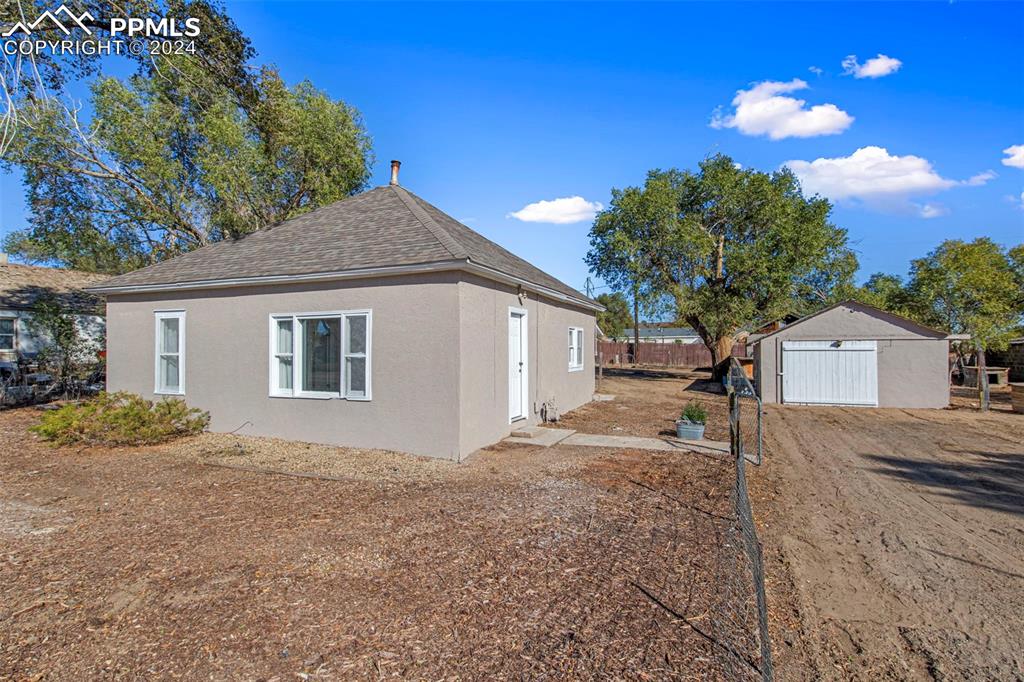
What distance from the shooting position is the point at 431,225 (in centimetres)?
914

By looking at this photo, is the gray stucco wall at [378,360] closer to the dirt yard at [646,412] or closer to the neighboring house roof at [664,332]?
the dirt yard at [646,412]

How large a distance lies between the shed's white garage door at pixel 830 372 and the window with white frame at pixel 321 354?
14.0 m

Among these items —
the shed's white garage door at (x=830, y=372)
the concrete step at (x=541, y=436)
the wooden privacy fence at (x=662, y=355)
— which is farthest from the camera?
the wooden privacy fence at (x=662, y=355)

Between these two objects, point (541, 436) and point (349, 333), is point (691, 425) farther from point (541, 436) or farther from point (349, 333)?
point (349, 333)

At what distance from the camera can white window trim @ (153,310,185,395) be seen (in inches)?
388

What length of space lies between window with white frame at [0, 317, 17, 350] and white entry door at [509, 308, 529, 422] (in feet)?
76.9

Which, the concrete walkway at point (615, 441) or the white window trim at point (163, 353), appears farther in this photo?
the white window trim at point (163, 353)

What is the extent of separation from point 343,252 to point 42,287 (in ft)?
78.0

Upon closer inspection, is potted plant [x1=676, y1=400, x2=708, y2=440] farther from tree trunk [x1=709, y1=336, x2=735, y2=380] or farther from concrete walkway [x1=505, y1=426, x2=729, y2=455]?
tree trunk [x1=709, y1=336, x2=735, y2=380]

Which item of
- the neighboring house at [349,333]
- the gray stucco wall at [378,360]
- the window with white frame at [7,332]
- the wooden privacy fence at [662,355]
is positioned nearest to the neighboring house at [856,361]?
the neighboring house at [349,333]

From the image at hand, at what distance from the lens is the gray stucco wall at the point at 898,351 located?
15.3 m

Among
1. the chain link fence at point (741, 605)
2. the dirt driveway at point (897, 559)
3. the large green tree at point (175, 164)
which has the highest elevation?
the large green tree at point (175, 164)

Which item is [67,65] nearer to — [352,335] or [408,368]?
[352,335]

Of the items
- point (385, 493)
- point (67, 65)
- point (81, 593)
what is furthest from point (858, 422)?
point (67, 65)
